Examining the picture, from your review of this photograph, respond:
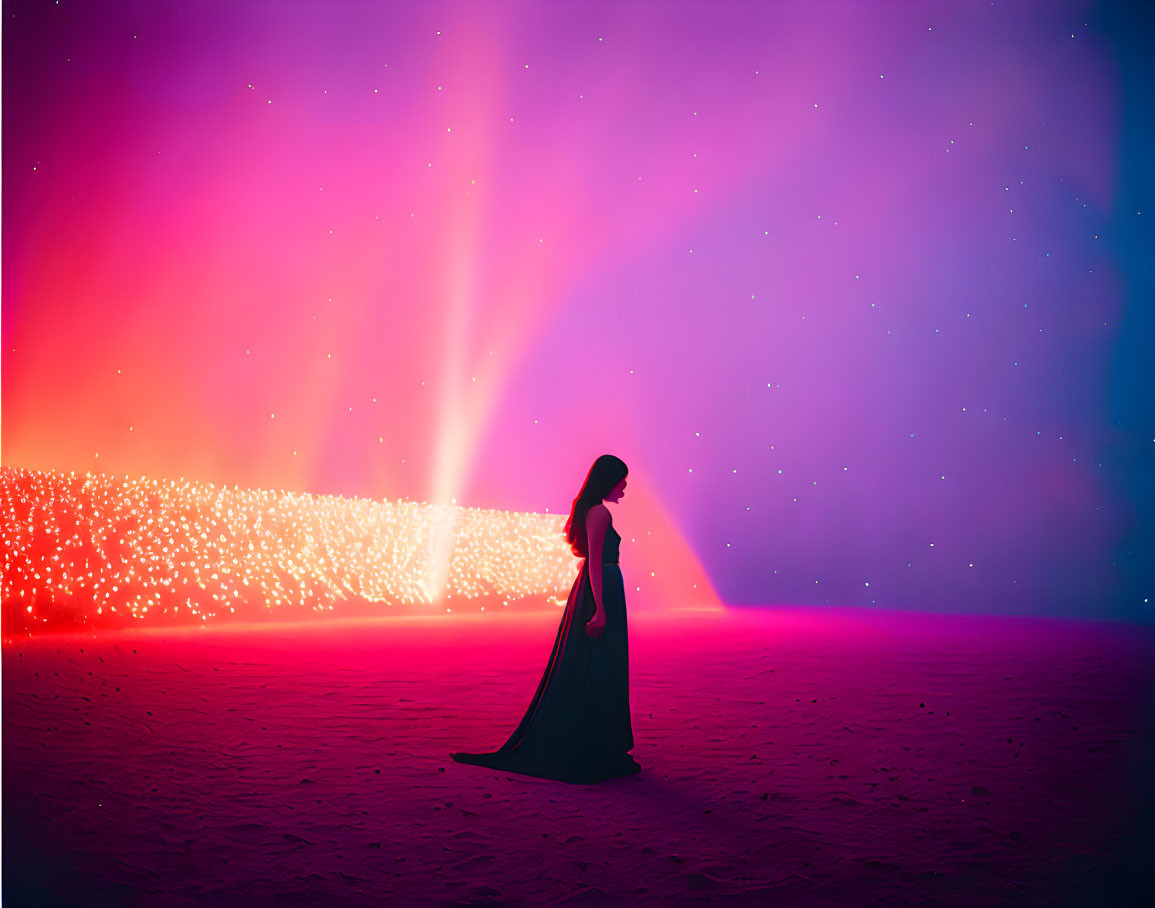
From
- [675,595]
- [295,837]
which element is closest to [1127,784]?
[295,837]

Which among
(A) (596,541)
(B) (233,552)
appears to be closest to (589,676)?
(A) (596,541)

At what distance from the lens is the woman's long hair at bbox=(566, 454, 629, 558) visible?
4.94m

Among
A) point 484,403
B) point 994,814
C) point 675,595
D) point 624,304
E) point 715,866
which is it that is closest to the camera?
point 715,866

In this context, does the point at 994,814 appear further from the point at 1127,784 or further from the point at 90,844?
the point at 90,844

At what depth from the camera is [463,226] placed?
26250 mm

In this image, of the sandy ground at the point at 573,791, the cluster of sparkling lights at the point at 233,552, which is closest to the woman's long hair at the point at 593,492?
the sandy ground at the point at 573,791

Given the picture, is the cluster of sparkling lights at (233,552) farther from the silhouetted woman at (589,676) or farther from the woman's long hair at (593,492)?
the woman's long hair at (593,492)

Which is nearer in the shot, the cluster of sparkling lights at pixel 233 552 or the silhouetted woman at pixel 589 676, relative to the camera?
the silhouetted woman at pixel 589 676

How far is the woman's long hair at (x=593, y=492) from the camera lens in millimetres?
4938

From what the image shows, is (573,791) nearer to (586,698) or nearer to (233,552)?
(586,698)

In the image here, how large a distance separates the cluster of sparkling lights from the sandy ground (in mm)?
6364

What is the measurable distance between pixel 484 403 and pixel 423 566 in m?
7.58

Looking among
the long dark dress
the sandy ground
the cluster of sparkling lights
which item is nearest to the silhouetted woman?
the long dark dress

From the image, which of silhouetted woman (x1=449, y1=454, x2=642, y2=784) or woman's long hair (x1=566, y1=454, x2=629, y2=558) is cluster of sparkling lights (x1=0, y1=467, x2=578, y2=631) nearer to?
silhouetted woman (x1=449, y1=454, x2=642, y2=784)
